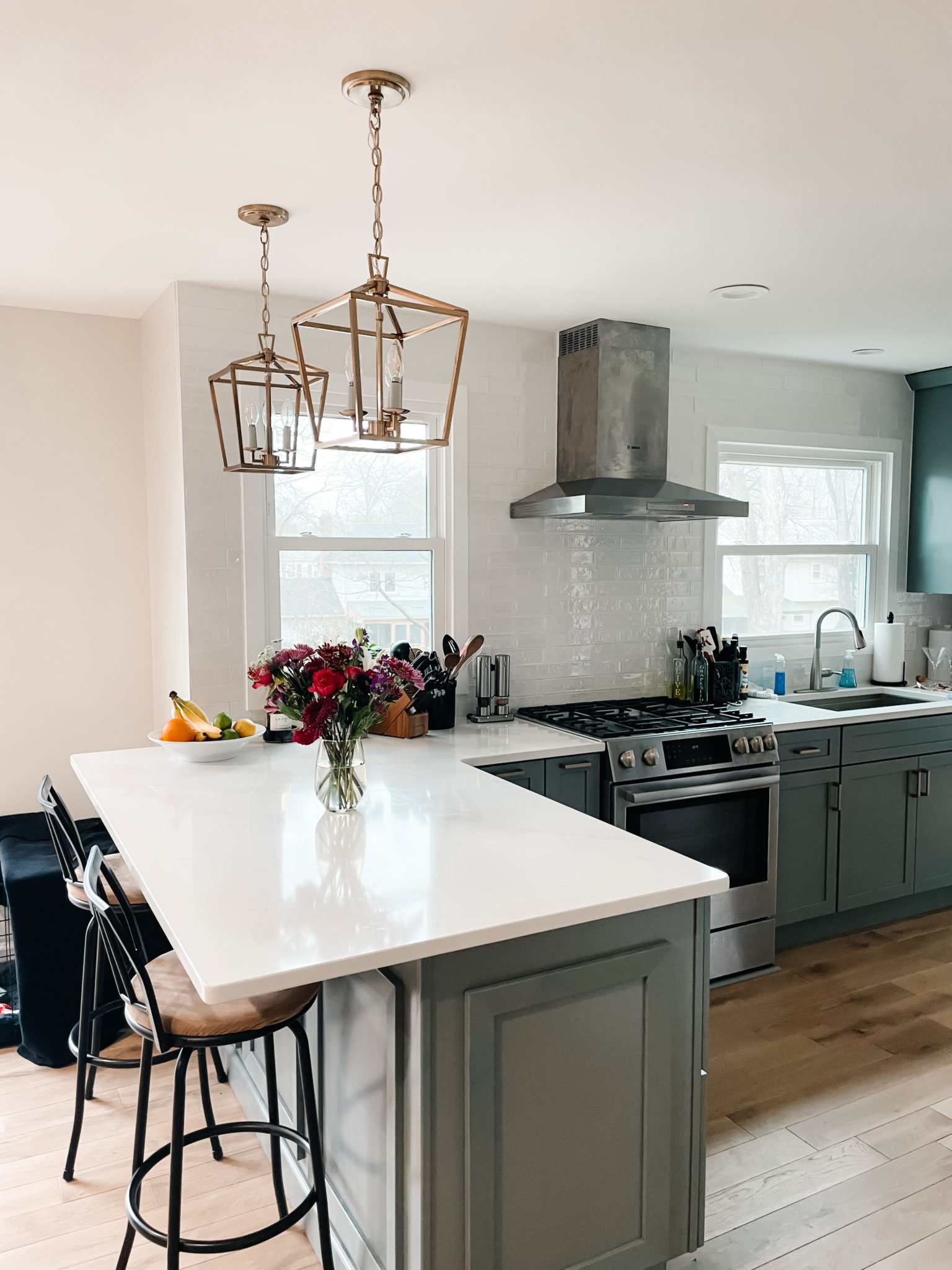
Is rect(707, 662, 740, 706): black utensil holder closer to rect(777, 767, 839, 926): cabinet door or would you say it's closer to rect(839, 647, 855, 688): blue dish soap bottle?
rect(777, 767, 839, 926): cabinet door

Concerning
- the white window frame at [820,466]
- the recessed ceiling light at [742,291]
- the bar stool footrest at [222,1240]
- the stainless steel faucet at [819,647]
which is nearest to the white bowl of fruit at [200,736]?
the bar stool footrest at [222,1240]

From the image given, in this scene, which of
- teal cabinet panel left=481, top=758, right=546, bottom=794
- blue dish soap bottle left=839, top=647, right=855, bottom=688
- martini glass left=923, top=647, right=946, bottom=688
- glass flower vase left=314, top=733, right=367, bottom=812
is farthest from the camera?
martini glass left=923, top=647, right=946, bottom=688

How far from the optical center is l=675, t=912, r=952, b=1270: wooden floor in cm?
228

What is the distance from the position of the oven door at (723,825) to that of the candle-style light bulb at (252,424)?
5.90ft

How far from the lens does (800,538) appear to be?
5.11 meters

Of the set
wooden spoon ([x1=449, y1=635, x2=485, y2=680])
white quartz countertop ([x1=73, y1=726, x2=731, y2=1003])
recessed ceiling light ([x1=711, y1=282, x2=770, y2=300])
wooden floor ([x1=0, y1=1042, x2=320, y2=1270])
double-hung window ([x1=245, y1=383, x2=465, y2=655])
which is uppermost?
recessed ceiling light ([x1=711, y1=282, x2=770, y2=300])

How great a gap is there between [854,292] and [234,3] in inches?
104

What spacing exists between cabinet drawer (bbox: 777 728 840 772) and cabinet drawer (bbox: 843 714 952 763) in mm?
61

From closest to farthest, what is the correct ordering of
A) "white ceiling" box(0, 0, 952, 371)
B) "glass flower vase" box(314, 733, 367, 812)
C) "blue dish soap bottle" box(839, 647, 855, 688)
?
1. "white ceiling" box(0, 0, 952, 371)
2. "glass flower vase" box(314, 733, 367, 812)
3. "blue dish soap bottle" box(839, 647, 855, 688)

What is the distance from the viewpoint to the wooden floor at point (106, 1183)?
224 centimetres

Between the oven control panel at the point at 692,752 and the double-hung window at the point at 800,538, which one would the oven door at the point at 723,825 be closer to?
the oven control panel at the point at 692,752

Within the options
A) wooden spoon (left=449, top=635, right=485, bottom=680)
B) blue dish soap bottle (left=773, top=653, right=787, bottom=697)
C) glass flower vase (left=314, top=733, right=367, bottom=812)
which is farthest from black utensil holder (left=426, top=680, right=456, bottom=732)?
blue dish soap bottle (left=773, top=653, right=787, bottom=697)

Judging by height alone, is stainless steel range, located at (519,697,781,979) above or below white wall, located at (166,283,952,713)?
below

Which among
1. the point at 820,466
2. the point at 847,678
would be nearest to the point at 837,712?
the point at 847,678
